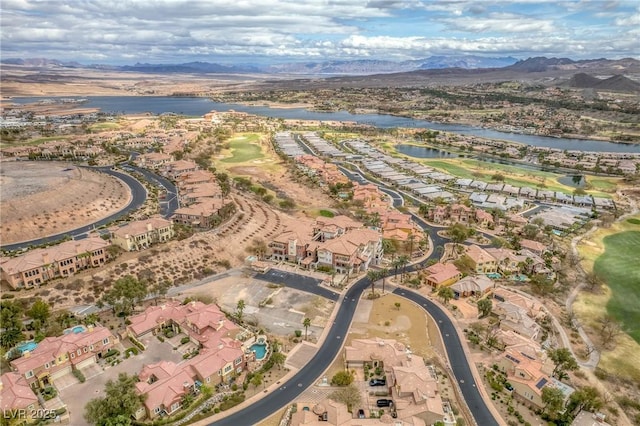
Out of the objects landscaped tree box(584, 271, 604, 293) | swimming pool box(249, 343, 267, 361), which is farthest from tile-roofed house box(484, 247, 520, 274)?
swimming pool box(249, 343, 267, 361)

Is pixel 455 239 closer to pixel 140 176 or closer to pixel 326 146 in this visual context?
pixel 140 176

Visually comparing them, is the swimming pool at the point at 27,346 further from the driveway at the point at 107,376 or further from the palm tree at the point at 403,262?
the palm tree at the point at 403,262

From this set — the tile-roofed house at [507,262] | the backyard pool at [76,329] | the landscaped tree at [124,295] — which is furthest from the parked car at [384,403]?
the tile-roofed house at [507,262]

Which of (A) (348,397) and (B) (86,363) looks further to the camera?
A: (B) (86,363)

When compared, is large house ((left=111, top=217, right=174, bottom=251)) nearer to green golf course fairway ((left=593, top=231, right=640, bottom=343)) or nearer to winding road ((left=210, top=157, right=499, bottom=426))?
winding road ((left=210, top=157, right=499, bottom=426))

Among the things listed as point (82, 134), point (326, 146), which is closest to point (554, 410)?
point (326, 146)

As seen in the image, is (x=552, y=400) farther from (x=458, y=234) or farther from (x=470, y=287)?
(x=458, y=234)

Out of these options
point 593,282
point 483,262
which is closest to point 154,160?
point 483,262
